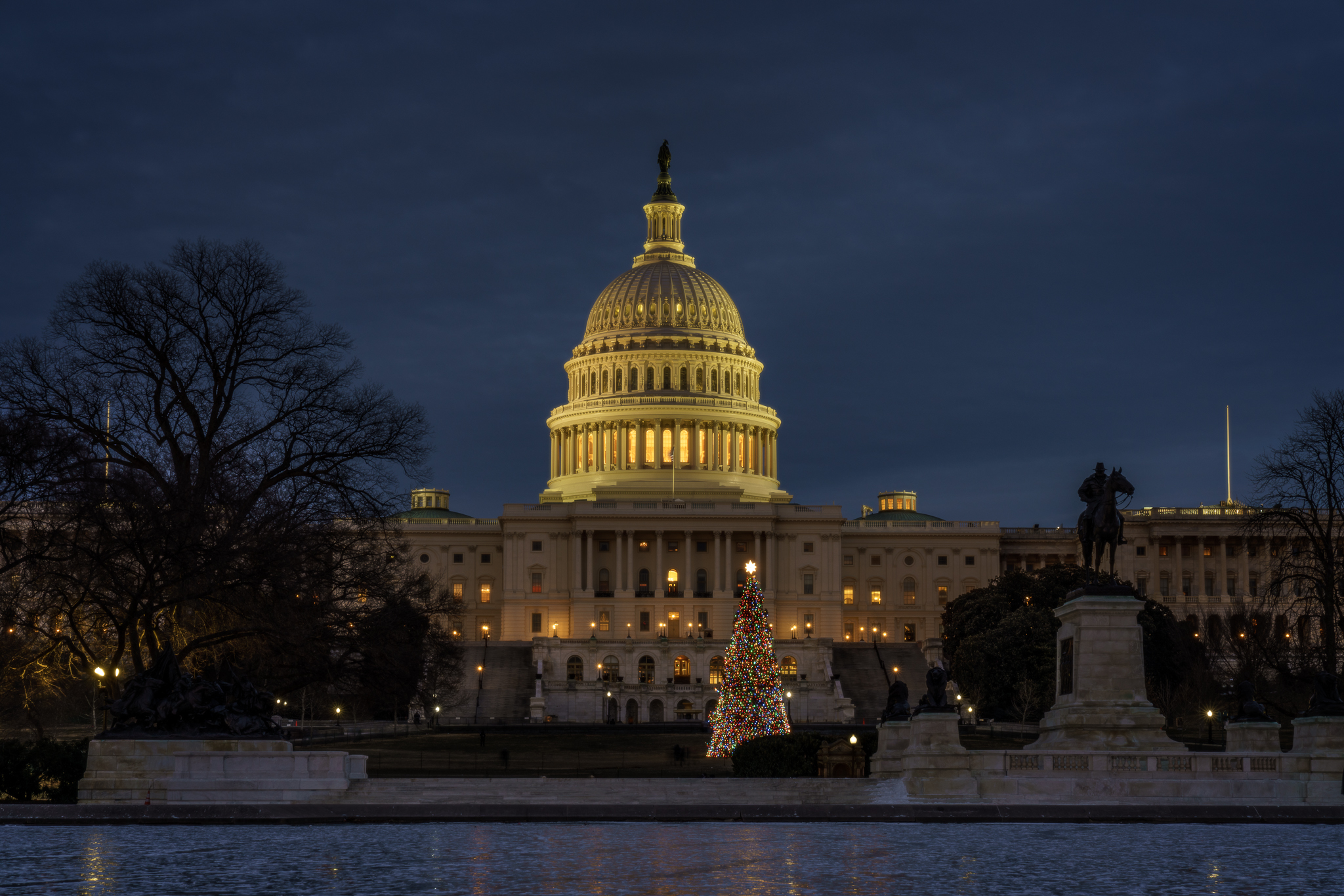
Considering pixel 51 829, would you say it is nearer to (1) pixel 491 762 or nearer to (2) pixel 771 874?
(2) pixel 771 874

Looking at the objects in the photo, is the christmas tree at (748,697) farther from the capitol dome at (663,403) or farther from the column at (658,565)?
the capitol dome at (663,403)

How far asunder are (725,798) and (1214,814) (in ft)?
31.9

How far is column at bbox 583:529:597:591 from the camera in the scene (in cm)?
13438

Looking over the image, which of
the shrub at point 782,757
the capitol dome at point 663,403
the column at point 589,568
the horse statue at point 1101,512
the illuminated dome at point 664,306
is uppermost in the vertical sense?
the illuminated dome at point 664,306

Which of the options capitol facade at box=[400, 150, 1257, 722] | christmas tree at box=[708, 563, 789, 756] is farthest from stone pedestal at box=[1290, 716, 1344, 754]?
capitol facade at box=[400, 150, 1257, 722]

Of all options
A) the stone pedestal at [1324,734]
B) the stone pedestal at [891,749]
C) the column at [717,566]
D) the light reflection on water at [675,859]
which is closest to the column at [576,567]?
the column at [717,566]

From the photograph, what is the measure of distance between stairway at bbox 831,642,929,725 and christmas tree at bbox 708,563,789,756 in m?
43.4

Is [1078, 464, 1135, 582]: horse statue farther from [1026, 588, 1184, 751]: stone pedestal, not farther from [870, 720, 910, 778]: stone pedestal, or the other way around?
[870, 720, 910, 778]: stone pedestal

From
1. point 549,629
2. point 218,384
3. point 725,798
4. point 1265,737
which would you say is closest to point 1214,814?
point 1265,737

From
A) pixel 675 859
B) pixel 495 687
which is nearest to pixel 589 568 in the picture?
pixel 495 687

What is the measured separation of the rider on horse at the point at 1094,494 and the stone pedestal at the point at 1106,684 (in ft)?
8.15

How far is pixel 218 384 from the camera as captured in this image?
47062mm

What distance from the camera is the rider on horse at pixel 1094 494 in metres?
38.5

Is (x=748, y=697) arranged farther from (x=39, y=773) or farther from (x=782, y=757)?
(x=39, y=773)
